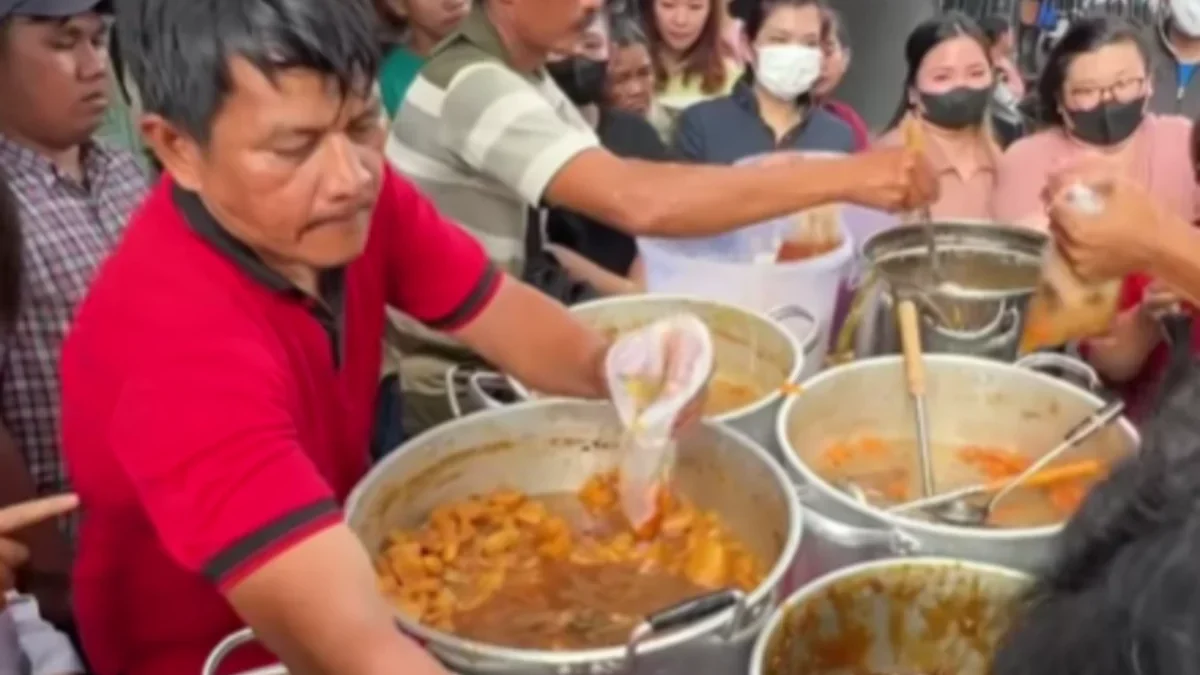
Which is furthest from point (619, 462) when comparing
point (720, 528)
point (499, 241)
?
point (499, 241)

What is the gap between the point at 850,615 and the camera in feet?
3.32

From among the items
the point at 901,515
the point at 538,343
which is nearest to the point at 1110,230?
the point at 901,515

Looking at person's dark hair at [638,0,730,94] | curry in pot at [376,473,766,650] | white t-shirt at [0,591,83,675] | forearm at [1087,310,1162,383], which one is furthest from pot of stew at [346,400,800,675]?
person's dark hair at [638,0,730,94]

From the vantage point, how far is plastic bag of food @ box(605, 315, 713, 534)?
3.81 ft

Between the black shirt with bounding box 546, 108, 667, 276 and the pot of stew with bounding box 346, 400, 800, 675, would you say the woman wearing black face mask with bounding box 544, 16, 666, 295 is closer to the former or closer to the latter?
the black shirt with bounding box 546, 108, 667, 276

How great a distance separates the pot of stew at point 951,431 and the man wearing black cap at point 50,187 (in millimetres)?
917

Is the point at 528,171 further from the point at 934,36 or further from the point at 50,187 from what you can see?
the point at 934,36

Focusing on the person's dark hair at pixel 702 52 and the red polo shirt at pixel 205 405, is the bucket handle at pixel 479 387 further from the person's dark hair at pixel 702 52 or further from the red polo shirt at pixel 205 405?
the person's dark hair at pixel 702 52

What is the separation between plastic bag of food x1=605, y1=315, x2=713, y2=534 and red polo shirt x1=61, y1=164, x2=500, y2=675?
19cm

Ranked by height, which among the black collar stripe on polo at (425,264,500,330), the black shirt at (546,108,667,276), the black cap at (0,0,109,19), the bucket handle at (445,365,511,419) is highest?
the black cap at (0,0,109,19)

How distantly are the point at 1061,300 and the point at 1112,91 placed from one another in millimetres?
1179

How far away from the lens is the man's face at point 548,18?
4.98 ft

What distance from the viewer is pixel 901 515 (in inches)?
42.3

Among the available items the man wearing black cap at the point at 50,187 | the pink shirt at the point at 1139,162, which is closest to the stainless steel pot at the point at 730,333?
the man wearing black cap at the point at 50,187
